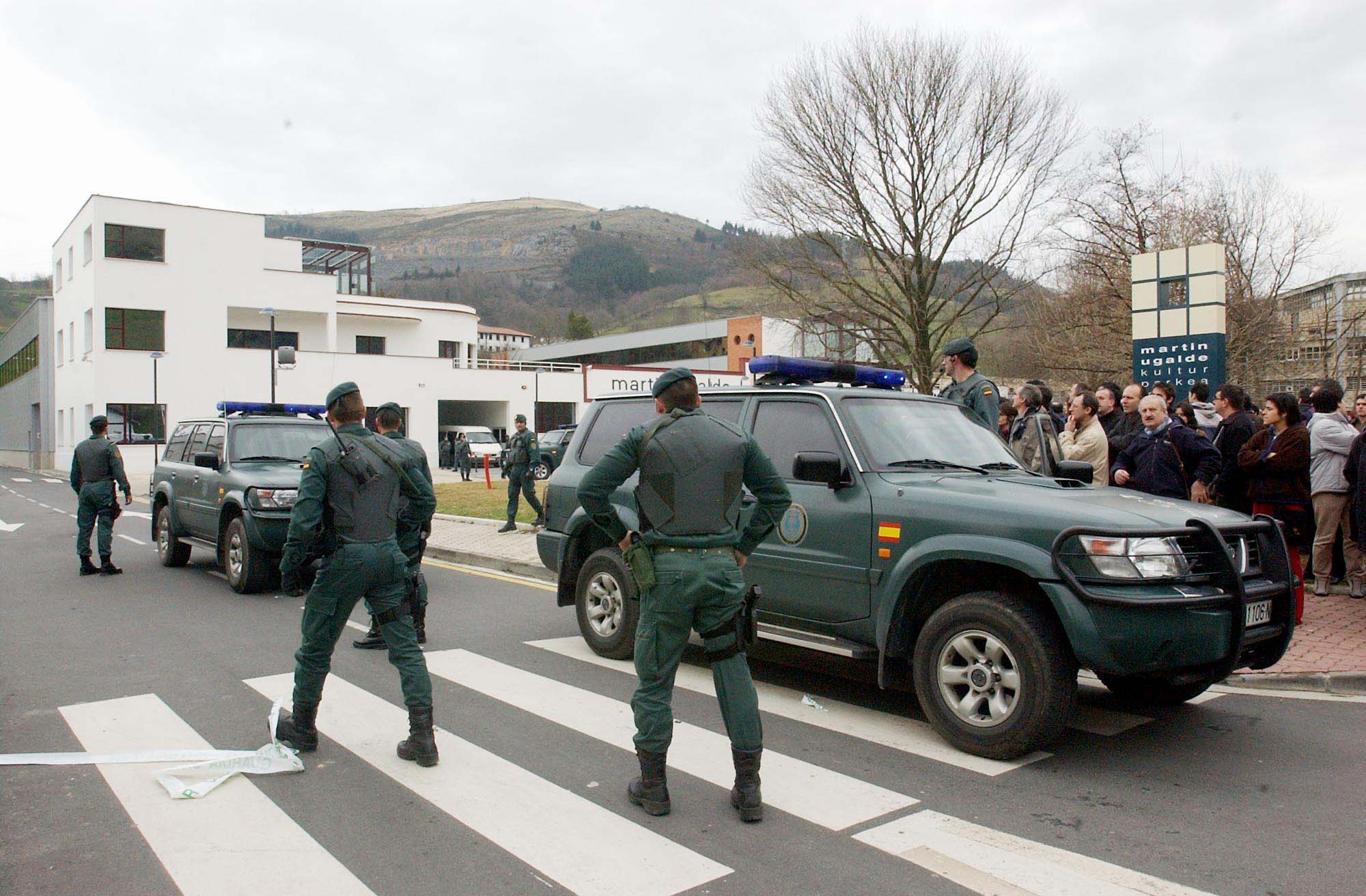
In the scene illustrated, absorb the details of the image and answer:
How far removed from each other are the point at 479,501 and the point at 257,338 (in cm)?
2890

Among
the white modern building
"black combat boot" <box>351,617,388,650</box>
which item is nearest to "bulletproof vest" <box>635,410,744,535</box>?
"black combat boot" <box>351,617,388,650</box>

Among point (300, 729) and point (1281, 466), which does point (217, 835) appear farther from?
point (1281, 466)

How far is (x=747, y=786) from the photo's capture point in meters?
4.11

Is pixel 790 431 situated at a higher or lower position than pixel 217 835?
higher

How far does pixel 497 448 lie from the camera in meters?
38.6

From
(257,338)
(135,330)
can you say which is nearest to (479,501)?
(135,330)

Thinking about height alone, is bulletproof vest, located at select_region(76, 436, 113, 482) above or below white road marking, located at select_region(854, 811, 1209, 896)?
above

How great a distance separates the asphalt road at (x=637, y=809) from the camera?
3.61 meters

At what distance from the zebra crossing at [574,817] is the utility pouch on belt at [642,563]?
1.02m

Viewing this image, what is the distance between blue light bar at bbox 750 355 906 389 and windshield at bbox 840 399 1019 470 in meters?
0.46

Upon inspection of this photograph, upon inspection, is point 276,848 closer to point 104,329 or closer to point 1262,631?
point 1262,631

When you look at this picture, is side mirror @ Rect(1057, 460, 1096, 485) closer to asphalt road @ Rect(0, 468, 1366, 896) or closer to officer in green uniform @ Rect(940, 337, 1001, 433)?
officer in green uniform @ Rect(940, 337, 1001, 433)

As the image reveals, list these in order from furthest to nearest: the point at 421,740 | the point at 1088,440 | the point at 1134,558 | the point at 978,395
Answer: the point at 1088,440
the point at 978,395
the point at 421,740
the point at 1134,558

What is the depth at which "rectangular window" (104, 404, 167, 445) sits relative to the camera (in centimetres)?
3921
